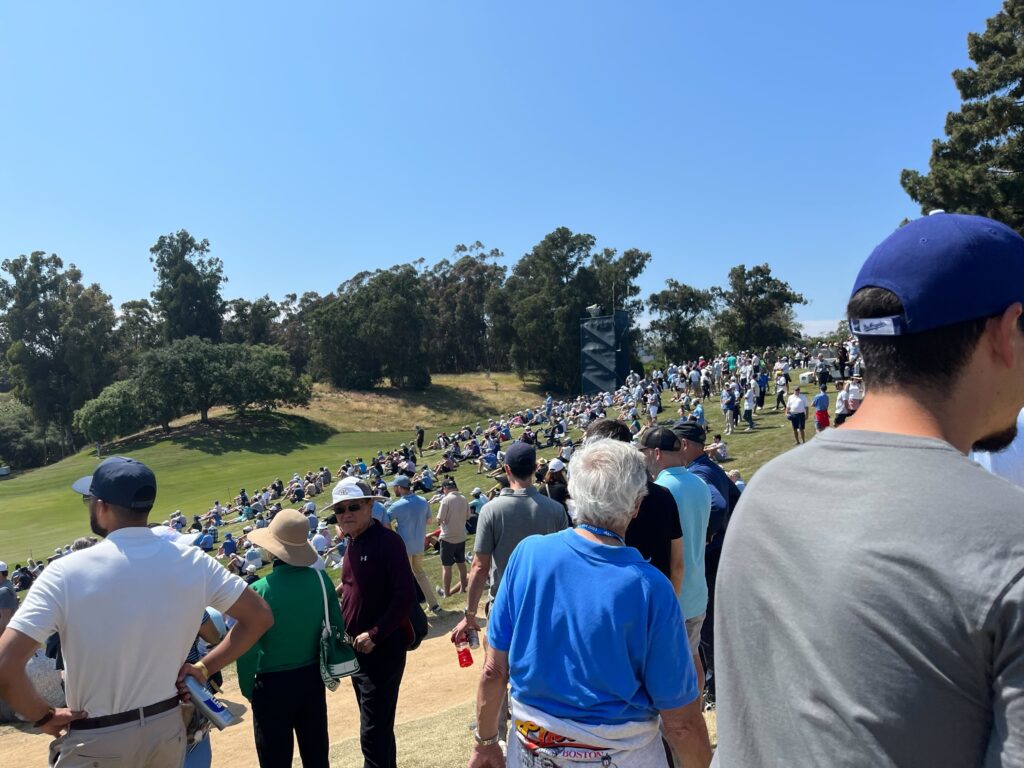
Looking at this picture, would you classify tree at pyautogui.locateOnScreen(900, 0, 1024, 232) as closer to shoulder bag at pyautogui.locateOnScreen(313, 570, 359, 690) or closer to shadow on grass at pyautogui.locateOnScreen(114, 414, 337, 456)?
shoulder bag at pyautogui.locateOnScreen(313, 570, 359, 690)

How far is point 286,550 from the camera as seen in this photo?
392cm

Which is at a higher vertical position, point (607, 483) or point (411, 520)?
point (607, 483)

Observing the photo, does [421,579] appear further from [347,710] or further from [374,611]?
[374,611]

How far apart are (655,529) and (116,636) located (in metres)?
2.53

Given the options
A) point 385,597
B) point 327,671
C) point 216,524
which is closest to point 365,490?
point 385,597

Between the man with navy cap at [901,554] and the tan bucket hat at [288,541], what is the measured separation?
122 inches

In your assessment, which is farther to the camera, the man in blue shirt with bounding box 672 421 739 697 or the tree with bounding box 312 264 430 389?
the tree with bounding box 312 264 430 389

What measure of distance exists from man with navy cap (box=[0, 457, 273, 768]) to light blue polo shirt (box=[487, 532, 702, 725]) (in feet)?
4.68

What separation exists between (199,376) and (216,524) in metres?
35.3

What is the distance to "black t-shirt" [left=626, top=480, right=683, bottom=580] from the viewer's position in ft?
12.9

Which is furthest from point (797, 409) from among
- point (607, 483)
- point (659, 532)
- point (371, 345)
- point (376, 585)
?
point (371, 345)

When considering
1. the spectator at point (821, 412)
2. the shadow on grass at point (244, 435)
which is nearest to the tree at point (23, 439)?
the shadow on grass at point (244, 435)

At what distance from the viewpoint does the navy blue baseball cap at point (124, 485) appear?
2.98m

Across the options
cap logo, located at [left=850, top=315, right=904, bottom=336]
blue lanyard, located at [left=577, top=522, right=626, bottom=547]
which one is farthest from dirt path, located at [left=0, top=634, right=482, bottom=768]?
cap logo, located at [left=850, top=315, right=904, bottom=336]
